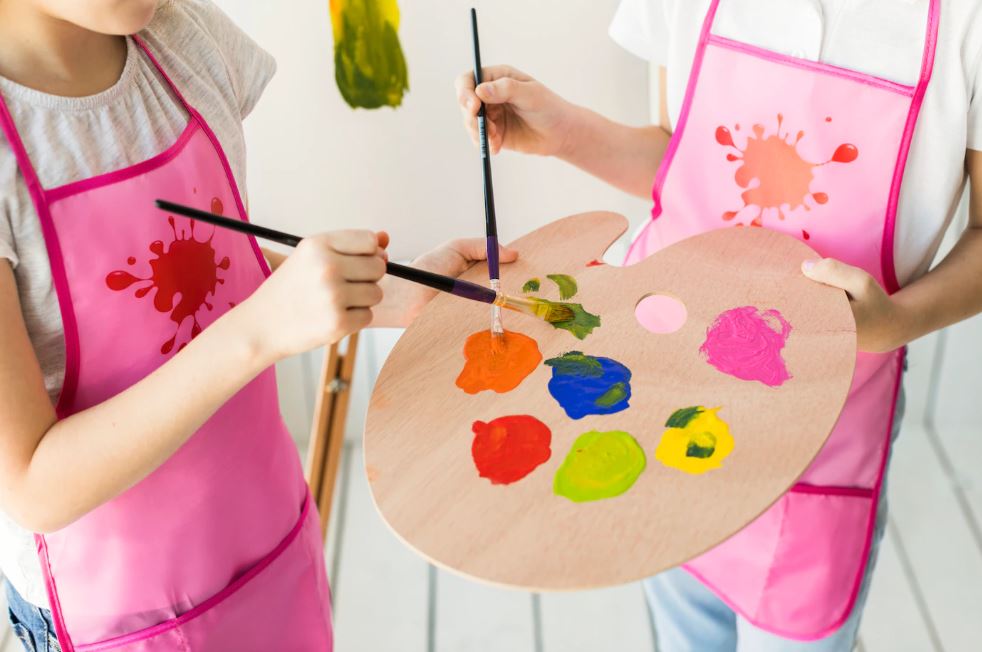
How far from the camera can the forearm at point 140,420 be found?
687 millimetres

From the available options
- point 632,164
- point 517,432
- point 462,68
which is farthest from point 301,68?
point 517,432

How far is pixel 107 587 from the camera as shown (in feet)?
2.64

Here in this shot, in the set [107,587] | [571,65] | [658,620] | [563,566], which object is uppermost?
[571,65]

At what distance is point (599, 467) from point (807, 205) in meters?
0.42

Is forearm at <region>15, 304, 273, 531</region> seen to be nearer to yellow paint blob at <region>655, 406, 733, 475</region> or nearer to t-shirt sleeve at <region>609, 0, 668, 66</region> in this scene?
yellow paint blob at <region>655, 406, 733, 475</region>

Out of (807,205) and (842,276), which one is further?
(807,205)

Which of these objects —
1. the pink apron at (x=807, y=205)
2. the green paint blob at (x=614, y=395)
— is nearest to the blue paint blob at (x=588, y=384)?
the green paint blob at (x=614, y=395)

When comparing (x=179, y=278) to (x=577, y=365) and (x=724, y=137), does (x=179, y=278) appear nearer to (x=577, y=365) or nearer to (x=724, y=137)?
(x=577, y=365)

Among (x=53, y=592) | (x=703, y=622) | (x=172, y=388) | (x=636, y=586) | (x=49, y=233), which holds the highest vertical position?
(x=49, y=233)

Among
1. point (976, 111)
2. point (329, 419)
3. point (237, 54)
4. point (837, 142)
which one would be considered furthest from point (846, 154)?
point (329, 419)

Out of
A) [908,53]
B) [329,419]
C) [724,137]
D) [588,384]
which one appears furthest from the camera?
[329,419]

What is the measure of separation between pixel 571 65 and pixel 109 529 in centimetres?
90

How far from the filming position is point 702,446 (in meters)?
0.71

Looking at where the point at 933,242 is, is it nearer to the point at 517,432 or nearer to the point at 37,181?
the point at 517,432
